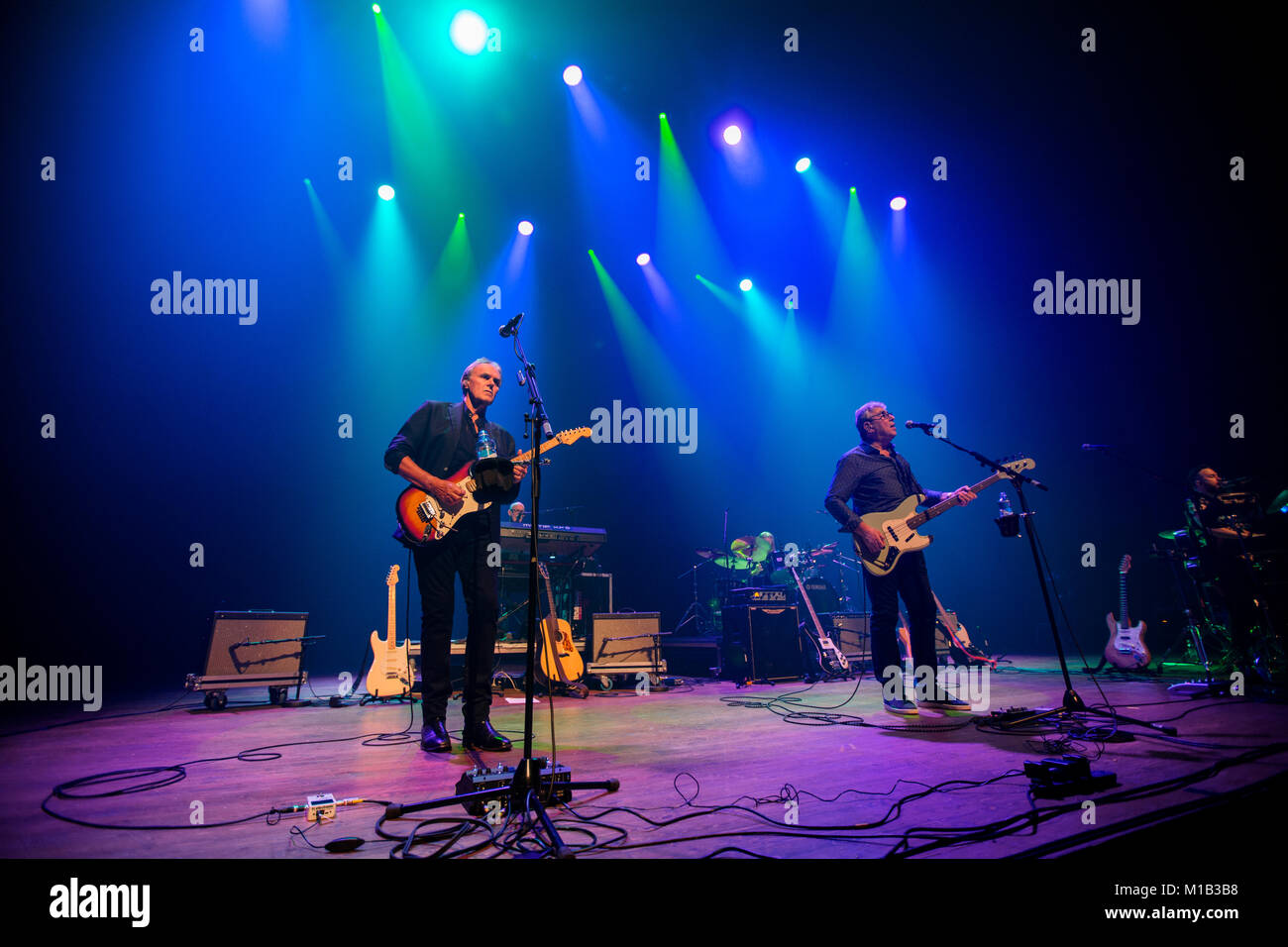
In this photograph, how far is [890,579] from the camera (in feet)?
15.9

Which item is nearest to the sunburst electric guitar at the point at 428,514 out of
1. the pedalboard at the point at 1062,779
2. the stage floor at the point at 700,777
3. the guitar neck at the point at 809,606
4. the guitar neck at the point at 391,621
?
the stage floor at the point at 700,777

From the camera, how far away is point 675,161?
390 inches

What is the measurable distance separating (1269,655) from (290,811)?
7.66 meters

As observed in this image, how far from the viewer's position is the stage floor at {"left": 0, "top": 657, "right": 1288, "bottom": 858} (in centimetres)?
199

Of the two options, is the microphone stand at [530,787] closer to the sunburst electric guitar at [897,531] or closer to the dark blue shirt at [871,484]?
the sunburst electric guitar at [897,531]

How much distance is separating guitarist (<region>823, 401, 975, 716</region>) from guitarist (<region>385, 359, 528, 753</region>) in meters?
2.52

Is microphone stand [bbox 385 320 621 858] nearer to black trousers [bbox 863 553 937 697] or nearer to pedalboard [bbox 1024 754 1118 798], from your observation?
pedalboard [bbox 1024 754 1118 798]

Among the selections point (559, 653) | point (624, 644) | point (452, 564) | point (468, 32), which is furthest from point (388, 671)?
point (468, 32)

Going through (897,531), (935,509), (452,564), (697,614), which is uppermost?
(935,509)

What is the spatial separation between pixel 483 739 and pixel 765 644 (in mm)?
4528

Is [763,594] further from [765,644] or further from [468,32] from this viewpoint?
[468,32]

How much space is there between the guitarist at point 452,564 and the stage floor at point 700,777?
26cm

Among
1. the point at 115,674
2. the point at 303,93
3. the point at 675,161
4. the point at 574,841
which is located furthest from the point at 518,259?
the point at 574,841

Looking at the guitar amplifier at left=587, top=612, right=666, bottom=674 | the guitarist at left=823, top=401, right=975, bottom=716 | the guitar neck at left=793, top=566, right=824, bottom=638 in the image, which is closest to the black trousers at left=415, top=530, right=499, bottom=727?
the guitarist at left=823, top=401, right=975, bottom=716
